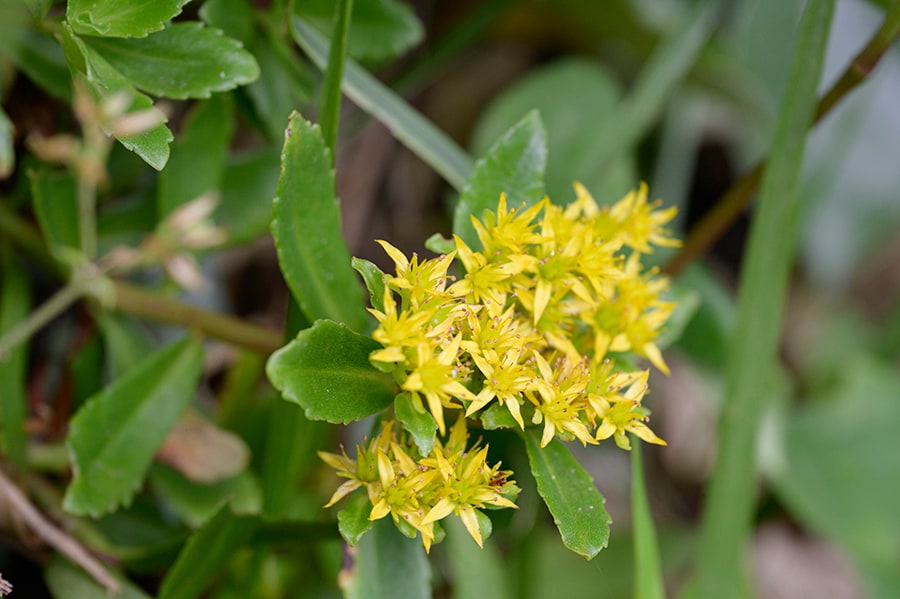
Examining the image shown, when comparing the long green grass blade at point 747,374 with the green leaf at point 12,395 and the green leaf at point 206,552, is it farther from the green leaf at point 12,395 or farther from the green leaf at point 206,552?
the green leaf at point 12,395

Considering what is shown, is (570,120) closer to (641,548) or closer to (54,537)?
(641,548)

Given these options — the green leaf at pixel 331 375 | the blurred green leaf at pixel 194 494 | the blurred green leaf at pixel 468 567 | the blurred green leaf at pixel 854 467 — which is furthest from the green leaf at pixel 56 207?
the blurred green leaf at pixel 854 467

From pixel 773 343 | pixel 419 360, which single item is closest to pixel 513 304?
pixel 419 360

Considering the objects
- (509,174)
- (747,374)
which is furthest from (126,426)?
(747,374)

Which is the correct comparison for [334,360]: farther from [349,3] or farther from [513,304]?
[349,3]

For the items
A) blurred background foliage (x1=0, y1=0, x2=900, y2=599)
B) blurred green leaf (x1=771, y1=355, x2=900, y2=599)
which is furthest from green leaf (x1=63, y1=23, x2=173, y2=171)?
blurred green leaf (x1=771, y1=355, x2=900, y2=599)

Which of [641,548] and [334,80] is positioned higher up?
[334,80]

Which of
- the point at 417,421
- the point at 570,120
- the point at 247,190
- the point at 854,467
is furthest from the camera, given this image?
the point at 854,467

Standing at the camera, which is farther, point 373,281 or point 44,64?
point 44,64
